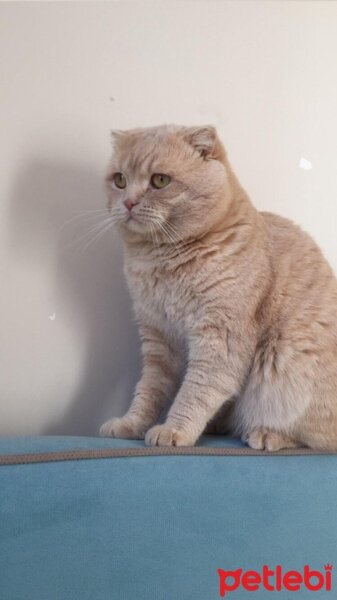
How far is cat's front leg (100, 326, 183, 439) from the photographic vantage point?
128 centimetres

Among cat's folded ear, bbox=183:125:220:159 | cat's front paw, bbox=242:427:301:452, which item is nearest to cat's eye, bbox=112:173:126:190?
cat's folded ear, bbox=183:125:220:159

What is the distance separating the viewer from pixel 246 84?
168cm

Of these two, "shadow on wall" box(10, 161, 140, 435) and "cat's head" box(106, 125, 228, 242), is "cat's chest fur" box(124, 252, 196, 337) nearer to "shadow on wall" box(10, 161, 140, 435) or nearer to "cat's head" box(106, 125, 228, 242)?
"cat's head" box(106, 125, 228, 242)

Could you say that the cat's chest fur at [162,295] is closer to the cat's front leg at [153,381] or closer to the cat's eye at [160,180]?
the cat's front leg at [153,381]

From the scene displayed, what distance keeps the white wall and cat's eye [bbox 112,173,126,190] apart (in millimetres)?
253

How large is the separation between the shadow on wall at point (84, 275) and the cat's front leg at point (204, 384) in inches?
15.9

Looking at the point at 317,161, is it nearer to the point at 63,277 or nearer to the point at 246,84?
the point at 246,84

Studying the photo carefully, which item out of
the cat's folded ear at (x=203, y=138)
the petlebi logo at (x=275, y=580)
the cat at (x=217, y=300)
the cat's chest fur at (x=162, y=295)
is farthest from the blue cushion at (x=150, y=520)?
the cat's folded ear at (x=203, y=138)

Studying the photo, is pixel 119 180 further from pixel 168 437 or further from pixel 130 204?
pixel 168 437

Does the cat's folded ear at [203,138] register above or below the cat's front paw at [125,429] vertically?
above

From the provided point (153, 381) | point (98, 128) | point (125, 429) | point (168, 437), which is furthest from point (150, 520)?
point (98, 128)

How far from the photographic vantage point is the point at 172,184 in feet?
3.92

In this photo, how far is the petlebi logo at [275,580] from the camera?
1.02m

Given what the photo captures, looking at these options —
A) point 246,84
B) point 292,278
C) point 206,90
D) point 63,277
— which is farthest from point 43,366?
point 246,84
